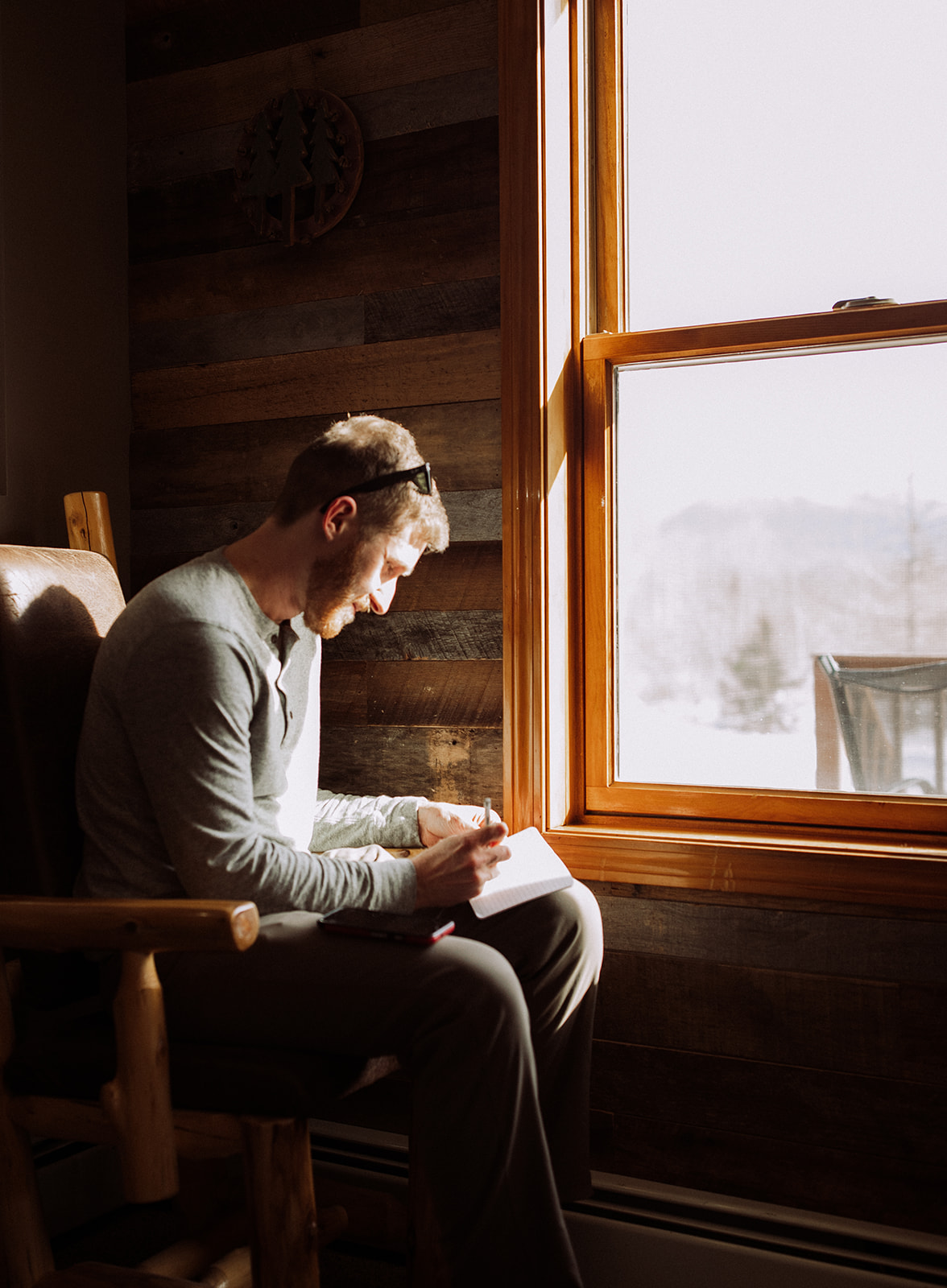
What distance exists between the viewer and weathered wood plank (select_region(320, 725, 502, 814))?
1940 millimetres

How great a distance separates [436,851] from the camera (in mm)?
1492

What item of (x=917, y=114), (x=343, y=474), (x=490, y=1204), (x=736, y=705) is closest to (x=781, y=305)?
(x=917, y=114)

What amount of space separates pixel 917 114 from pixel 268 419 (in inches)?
52.6

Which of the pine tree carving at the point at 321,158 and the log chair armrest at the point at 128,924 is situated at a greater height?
the pine tree carving at the point at 321,158

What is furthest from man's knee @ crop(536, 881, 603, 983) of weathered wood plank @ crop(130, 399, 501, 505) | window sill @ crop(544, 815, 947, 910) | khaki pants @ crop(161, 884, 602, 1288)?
weathered wood plank @ crop(130, 399, 501, 505)

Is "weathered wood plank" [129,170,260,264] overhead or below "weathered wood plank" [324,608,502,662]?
overhead

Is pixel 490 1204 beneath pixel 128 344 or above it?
beneath

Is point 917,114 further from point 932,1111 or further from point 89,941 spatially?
point 89,941

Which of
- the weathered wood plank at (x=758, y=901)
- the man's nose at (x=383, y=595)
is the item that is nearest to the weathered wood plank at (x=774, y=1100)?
the weathered wood plank at (x=758, y=901)

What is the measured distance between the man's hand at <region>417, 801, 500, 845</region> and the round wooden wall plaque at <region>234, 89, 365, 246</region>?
3.88 feet

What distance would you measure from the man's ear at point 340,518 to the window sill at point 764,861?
2.26ft

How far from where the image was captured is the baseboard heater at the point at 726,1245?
161cm

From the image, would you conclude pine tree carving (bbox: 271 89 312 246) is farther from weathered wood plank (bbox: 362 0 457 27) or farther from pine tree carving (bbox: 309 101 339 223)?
weathered wood plank (bbox: 362 0 457 27)

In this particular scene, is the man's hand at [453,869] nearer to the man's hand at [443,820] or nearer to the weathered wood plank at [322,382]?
the man's hand at [443,820]
